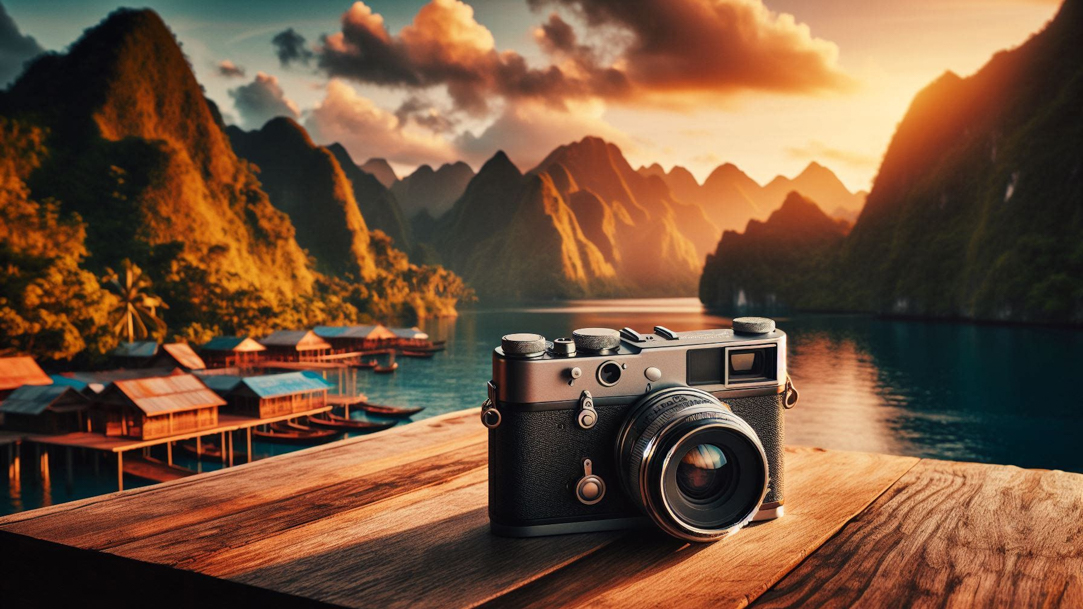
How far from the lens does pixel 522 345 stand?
165 centimetres

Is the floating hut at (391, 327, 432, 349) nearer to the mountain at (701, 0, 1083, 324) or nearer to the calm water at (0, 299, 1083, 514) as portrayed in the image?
the calm water at (0, 299, 1083, 514)

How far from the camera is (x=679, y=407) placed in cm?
161

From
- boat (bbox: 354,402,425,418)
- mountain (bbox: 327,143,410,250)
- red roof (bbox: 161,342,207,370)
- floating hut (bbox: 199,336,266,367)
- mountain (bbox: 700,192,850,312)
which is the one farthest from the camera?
mountain (bbox: 327,143,410,250)

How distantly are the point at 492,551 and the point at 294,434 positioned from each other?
26.5 meters

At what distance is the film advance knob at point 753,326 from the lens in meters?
1.85

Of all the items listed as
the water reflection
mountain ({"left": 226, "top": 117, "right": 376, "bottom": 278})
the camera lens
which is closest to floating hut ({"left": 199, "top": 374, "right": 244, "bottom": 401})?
the water reflection

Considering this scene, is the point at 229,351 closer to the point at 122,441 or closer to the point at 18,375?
the point at 18,375

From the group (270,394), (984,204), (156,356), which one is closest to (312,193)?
(156,356)

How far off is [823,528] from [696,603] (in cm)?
60

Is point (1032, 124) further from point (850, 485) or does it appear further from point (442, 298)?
point (850, 485)

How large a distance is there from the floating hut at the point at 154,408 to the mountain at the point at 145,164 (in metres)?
26.2

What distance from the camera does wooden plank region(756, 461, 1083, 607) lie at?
1347 mm

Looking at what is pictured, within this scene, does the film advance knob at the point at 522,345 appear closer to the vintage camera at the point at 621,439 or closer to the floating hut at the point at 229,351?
the vintage camera at the point at 621,439

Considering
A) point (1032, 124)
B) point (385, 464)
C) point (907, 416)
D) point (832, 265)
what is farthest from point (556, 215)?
point (385, 464)
